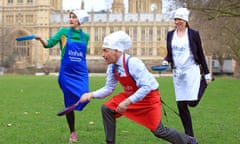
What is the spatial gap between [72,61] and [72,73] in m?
0.19

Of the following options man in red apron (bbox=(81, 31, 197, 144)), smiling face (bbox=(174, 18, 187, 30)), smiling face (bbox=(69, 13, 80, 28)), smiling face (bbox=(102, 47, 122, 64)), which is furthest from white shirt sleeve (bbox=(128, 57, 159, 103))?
smiling face (bbox=(69, 13, 80, 28))

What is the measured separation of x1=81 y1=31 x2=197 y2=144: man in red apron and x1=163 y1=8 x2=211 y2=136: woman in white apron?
1263 millimetres

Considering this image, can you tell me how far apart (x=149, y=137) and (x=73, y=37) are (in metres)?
2.13

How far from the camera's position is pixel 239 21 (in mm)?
35750

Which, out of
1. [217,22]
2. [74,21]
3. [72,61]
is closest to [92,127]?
[72,61]

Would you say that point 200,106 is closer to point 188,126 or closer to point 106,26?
point 188,126

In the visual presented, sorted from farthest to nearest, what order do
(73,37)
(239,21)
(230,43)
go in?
(230,43), (239,21), (73,37)

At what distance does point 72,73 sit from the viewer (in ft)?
26.5

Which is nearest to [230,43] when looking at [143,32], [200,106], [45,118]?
[200,106]

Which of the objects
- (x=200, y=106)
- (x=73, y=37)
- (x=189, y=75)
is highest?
(x=73, y=37)

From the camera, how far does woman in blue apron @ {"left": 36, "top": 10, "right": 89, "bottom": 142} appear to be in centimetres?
801

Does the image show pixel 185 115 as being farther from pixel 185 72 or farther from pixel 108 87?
pixel 108 87

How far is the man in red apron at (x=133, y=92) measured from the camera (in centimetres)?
591

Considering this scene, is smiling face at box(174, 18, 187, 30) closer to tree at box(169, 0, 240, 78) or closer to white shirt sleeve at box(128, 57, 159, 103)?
white shirt sleeve at box(128, 57, 159, 103)
